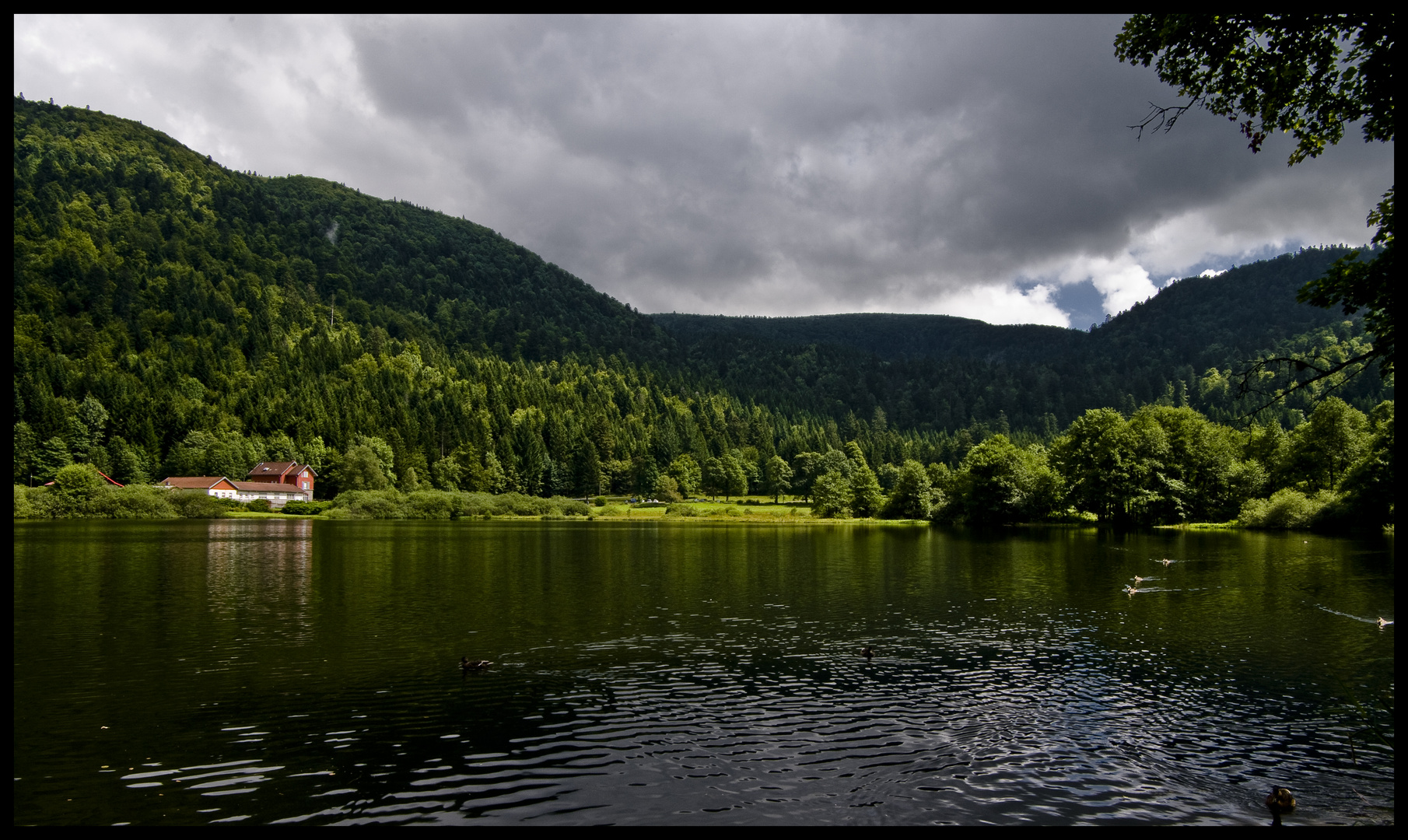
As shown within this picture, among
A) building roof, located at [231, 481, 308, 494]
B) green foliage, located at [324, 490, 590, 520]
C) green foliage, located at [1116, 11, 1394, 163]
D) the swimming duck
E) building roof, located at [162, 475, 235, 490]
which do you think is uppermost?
green foliage, located at [1116, 11, 1394, 163]

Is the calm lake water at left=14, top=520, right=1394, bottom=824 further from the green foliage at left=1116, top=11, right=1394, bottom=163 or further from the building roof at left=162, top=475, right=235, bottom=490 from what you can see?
the building roof at left=162, top=475, right=235, bottom=490

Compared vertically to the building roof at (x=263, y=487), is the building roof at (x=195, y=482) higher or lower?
higher

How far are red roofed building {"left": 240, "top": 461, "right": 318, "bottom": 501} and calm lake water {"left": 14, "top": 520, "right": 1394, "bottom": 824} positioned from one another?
107 meters

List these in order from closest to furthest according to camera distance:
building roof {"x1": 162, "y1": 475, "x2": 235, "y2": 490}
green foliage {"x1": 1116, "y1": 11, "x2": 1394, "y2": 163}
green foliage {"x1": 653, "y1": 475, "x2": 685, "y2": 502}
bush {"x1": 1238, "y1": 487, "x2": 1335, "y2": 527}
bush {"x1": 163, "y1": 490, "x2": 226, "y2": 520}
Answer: green foliage {"x1": 1116, "y1": 11, "x2": 1394, "y2": 163}
bush {"x1": 1238, "y1": 487, "x2": 1335, "y2": 527}
bush {"x1": 163, "y1": 490, "x2": 226, "y2": 520}
building roof {"x1": 162, "y1": 475, "x2": 235, "y2": 490}
green foliage {"x1": 653, "y1": 475, "x2": 685, "y2": 502}

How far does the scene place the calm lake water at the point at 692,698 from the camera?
594 inches

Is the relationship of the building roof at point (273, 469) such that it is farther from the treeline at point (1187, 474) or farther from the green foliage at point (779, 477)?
the treeline at point (1187, 474)

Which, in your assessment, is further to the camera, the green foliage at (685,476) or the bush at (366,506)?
the green foliage at (685,476)

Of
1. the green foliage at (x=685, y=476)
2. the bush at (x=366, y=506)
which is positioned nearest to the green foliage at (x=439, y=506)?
the bush at (x=366, y=506)

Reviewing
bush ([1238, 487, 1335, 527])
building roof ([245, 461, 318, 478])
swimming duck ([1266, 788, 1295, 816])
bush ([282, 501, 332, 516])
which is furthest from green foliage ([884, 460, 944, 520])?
swimming duck ([1266, 788, 1295, 816])

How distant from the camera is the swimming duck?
14.4 m

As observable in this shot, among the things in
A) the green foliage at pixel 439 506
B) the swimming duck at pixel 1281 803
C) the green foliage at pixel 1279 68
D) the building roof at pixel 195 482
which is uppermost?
the green foliage at pixel 1279 68

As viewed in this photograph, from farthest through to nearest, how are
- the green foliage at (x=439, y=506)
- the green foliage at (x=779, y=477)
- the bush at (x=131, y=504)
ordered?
1. the green foliage at (x=779, y=477)
2. the green foliage at (x=439, y=506)
3. the bush at (x=131, y=504)

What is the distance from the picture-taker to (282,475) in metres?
147
